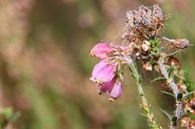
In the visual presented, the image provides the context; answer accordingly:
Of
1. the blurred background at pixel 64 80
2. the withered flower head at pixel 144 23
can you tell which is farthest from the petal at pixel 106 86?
the blurred background at pixel 64 80

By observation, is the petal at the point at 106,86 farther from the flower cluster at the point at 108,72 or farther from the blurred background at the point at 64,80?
the blurred background at the point at 64,80

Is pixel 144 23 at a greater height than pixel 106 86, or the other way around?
pixel 144 23

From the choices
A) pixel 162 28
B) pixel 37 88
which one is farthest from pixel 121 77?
pixel 37 88

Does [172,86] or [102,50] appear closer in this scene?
[172,86]

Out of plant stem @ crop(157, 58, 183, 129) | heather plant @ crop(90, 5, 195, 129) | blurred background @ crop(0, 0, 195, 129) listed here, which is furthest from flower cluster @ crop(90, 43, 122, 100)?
blurred background @ crop(0, 0, 195, 129)

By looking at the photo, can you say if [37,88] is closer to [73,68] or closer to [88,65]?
[88,65]

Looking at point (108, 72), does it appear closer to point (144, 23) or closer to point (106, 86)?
point (106, 86)

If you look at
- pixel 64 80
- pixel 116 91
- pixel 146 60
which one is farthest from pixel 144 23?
pixel 64 80
